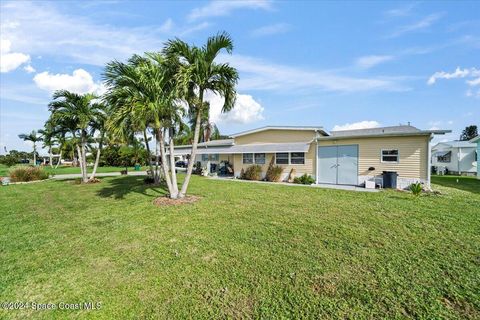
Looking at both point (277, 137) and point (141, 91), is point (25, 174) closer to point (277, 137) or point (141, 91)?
point (141, 91)

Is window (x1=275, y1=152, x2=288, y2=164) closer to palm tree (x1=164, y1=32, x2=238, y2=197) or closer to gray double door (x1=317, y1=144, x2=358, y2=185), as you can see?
gray double door (x1=317, y1=144, x2=358, y2=185)

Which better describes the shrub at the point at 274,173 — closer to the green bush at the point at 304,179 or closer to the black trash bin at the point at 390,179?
the green bush at the point at 304,179

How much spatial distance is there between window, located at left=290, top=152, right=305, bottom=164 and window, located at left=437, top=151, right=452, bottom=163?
27560 millimetres

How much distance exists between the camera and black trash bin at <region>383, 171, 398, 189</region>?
46.8ft

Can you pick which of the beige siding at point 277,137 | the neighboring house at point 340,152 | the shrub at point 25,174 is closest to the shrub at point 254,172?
the neighboring house at point 340,152

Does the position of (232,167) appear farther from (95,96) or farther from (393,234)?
(393,234)

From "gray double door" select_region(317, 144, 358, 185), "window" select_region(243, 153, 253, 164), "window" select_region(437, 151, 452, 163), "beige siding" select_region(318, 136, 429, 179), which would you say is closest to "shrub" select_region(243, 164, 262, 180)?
"window" select_region(243, 153, 253, 164)

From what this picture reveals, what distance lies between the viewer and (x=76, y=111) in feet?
58.6

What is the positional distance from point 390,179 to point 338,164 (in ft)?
10.8

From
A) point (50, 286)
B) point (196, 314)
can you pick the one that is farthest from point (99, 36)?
point (196, 314)

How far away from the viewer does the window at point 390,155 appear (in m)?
14.5

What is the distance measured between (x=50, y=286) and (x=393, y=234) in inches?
303

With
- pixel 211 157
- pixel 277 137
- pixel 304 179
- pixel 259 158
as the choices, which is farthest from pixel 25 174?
pixel 304 179

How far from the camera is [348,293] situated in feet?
12.4
